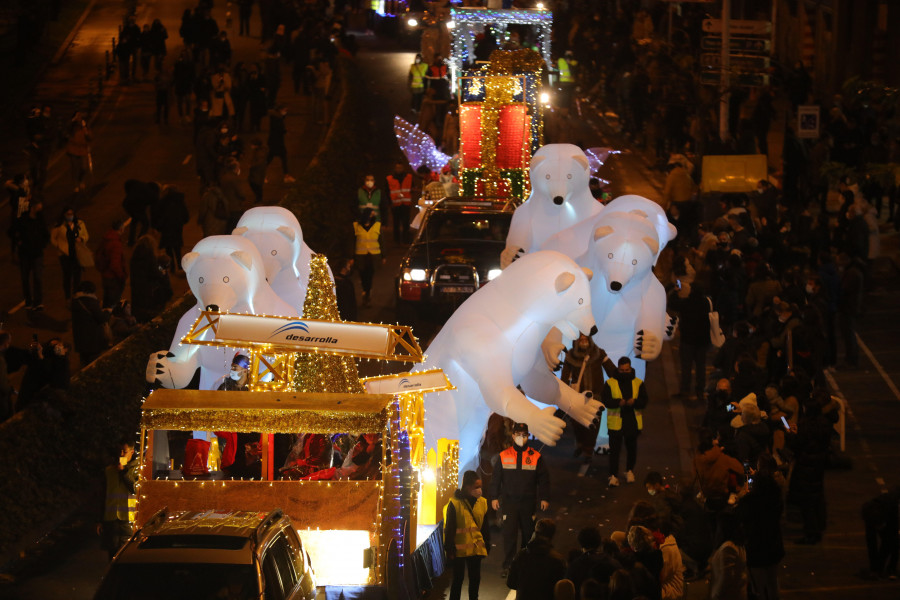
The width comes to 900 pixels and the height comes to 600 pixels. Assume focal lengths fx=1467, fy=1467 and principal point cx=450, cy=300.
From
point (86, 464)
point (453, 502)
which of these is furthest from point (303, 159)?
point (453, 502)

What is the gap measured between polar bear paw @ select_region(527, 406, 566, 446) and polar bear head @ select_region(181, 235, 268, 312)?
3.33 metres

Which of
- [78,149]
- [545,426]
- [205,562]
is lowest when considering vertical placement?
[545,426]

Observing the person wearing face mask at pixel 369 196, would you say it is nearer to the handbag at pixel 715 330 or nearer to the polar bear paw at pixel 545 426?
the handbag at pixel 715 330

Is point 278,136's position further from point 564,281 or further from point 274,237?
point 564,281

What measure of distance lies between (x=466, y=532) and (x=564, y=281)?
320 cm

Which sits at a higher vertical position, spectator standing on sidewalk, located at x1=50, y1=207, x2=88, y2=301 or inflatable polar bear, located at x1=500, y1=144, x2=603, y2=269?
inflatable polar bear, located at x1=500, y1=144, x2=603, y2=269

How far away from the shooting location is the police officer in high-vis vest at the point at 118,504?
42.6 feet

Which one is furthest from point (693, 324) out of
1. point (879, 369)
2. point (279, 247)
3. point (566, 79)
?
point (566, 79)

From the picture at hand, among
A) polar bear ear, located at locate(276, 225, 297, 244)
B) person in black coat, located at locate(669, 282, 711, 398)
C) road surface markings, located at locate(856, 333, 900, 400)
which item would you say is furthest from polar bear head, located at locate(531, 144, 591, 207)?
road surface markings, located at locate(856, 333, 900, 400)

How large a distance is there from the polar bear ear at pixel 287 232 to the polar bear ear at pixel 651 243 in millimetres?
4001

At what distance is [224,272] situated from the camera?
48.2 feet

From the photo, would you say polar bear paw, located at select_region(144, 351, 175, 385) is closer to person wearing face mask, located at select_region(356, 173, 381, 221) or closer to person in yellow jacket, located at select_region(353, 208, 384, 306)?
person in yellow jacket, located at select_region(353, 208, 384, 306)

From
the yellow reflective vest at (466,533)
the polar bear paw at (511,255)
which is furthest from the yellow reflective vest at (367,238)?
the yellow reflective vest at (466,533)

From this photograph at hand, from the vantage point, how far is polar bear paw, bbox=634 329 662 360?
16328mm
